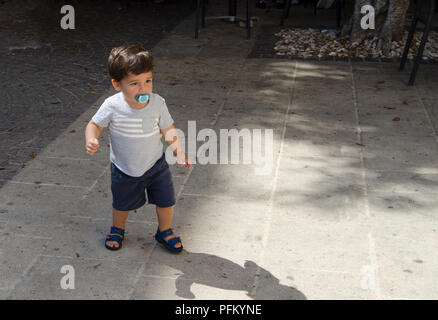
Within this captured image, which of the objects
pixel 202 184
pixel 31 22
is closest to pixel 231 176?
pixel 202 184

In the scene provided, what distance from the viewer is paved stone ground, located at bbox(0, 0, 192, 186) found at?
17.9 feet

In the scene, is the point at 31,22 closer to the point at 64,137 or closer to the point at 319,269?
the point at 64,137

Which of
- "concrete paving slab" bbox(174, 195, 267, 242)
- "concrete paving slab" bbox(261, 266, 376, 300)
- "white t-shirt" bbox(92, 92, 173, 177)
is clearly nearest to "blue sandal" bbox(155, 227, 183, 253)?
"concrete paving slab" bbox(174, 195, 267, 242)

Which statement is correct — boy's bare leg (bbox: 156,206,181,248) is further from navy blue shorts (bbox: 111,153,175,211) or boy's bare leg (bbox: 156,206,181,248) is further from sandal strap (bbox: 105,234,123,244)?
sandal strap (bbox: 105,234,123,244)

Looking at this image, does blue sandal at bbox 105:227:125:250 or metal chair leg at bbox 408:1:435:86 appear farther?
metal chair leg at bbox 408:1:435:86

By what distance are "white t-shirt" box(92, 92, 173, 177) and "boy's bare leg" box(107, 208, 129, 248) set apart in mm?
342

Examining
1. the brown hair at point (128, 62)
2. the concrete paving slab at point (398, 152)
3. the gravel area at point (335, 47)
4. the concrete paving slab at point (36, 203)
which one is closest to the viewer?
the brown hair at point (128, 62)

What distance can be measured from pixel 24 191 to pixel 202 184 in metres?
1.29

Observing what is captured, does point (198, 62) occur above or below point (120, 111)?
below

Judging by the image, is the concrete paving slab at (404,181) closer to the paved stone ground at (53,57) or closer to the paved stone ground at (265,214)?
the paved stone ground at (265,214)

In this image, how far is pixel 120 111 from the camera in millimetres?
3236

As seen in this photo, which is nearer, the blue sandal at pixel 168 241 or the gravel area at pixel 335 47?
the blue sandal at pixel 168 241

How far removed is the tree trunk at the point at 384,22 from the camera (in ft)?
25.9

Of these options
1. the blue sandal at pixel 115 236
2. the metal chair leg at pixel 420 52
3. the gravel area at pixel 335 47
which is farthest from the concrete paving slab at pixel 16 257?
the gravel area at pixel 335 47
